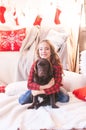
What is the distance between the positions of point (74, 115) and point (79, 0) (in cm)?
216

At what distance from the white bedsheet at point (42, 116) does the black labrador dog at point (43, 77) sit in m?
0.04

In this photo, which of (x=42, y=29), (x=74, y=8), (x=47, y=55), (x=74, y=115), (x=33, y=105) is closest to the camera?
(x=74, y=115)

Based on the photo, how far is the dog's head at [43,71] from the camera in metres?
1.32

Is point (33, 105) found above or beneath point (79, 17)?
beneath

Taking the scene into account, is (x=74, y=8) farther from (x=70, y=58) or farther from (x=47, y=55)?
(x=47, y=55)

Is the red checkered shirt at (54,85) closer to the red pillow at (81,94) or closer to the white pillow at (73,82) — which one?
the red pillow at (81,94)

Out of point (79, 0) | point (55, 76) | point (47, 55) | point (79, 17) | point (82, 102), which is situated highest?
point (79, 0)

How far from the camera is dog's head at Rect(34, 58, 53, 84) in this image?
4.32 feet

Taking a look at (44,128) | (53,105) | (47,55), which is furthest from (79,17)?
(44,128)

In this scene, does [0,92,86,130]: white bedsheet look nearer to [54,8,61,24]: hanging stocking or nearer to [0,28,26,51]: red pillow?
[0,28,26,51]: red pillow

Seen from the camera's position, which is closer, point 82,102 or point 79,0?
point 82,102

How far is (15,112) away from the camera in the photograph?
1195 millimetres

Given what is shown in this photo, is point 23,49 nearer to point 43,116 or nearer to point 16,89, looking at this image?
point 16,89

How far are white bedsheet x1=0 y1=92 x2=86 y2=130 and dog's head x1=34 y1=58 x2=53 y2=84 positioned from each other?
0.16 meters
